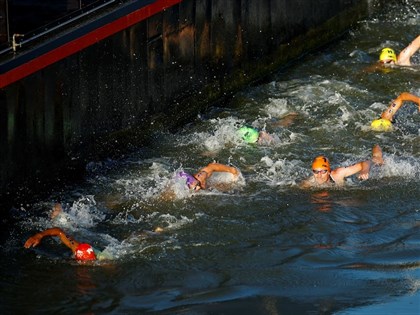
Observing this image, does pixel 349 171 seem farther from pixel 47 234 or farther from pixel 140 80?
pixel 47 234

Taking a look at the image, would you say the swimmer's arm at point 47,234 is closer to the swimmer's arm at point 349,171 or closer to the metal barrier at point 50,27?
the metal barrier at point 50,27

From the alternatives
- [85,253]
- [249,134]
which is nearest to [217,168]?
[249,134]

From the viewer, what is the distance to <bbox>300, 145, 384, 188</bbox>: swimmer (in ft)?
60.0

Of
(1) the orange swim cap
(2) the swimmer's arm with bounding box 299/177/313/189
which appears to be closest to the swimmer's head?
(2) the swimmer's arm with bounding box 299/177/313/189

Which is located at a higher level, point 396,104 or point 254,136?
point 396,104

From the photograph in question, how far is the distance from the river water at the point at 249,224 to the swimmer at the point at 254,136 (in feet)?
0.36

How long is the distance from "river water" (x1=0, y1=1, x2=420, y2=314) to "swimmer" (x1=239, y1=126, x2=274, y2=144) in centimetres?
11

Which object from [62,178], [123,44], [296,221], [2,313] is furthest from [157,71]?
[2,313]

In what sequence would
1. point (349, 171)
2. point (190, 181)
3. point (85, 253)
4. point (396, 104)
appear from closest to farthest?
point (85, 253), point (190, 181), point (349, 171), point (396, 104)

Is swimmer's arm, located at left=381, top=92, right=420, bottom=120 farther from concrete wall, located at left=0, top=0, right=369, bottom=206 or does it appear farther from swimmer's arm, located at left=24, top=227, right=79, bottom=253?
swimmer's arm, located at left=24, top=227, right=79, bottom=253

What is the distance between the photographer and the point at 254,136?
792 inches

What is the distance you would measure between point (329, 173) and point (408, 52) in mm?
6617

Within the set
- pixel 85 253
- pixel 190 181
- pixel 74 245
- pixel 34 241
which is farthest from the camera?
pixel 190 181

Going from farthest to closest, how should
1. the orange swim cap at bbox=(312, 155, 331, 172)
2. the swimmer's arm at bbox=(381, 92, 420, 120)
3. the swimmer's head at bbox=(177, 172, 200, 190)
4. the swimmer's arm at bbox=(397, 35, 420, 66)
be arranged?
→ the swimmer's arm at bbox=(397, 35, 420, 66) < the swimmer's arm at bbox=(381, 92, 420, 120) < the orange swim cap at bbox=(312, 155, 331, 172) < the swimmer's head at bbox=(177, 172, 200, 190)
